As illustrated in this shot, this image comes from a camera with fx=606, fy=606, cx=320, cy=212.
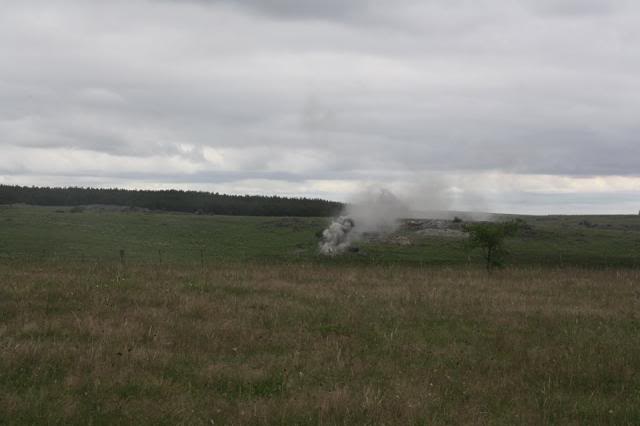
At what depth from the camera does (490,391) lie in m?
10.1

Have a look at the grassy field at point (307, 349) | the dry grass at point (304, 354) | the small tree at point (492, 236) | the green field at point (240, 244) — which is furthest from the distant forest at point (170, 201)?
the dry grass at point (304, 354)

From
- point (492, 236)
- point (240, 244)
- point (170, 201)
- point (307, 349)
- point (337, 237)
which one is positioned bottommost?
point (240, 244)

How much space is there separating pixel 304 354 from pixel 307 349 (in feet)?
1.52

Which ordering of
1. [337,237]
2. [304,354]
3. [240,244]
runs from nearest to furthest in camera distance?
1. [304,354]
2. [240,244]
3. [337,237]

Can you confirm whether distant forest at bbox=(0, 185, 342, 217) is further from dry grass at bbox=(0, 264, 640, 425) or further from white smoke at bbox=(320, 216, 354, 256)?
dry grass at bbox=(0, 264, 640, 425)

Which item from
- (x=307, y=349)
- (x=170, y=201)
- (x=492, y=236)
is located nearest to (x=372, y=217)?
(x=492, y=236)

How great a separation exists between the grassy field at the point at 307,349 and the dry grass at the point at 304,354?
41 millimetres

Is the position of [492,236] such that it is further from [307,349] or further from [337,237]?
[307,349]

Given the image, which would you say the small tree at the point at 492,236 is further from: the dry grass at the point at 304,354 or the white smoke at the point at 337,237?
the white smoke at the point at 337,237

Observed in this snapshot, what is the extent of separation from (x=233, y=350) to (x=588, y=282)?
1866 cm

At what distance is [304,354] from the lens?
38.9 feet

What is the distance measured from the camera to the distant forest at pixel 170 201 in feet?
456

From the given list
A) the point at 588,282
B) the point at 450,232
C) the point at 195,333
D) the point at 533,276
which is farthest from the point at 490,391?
the point at 450,232

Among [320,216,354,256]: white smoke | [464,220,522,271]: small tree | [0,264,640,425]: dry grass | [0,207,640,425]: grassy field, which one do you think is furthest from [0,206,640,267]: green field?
[0,264,640,425]: dry grass
